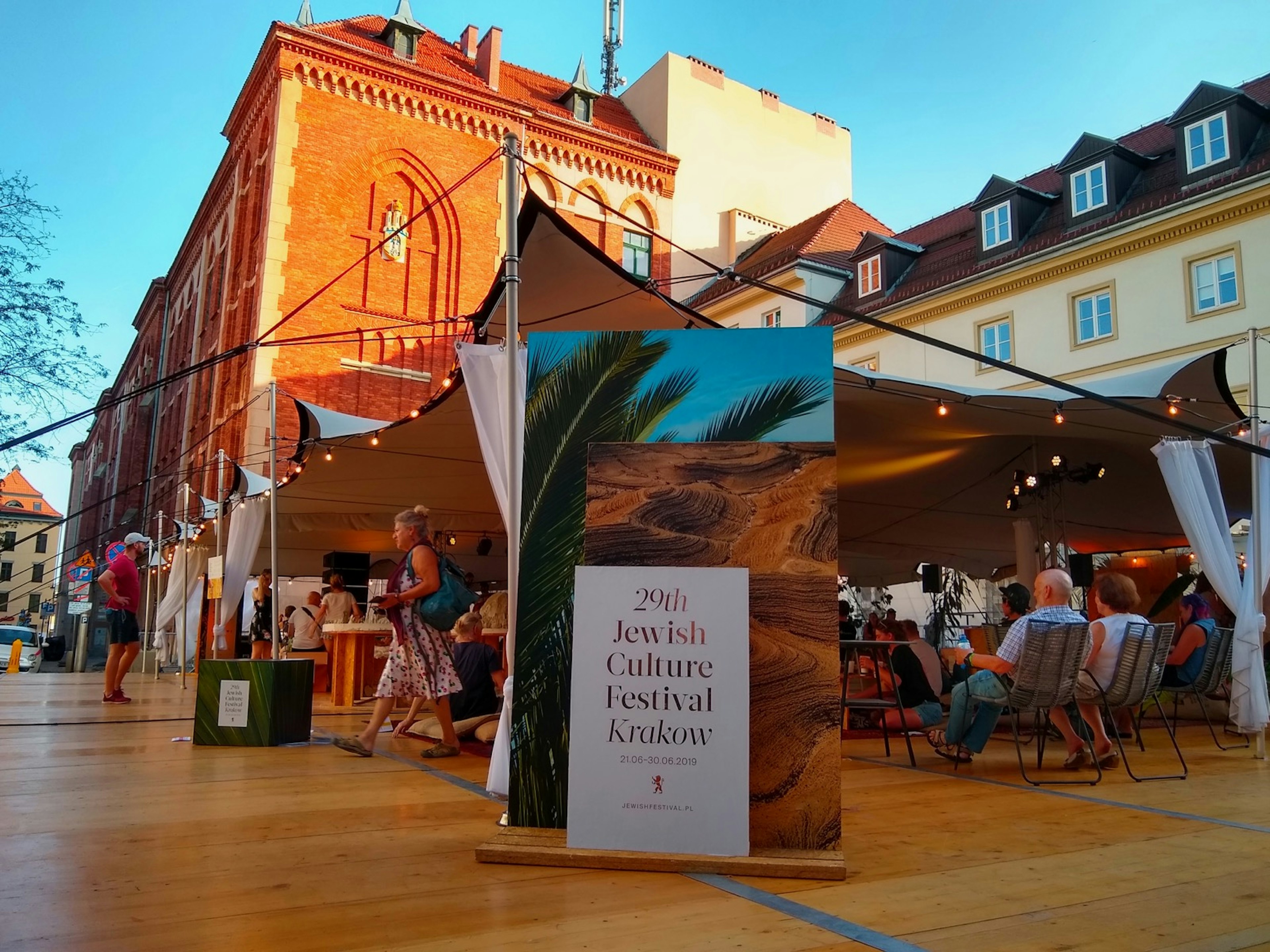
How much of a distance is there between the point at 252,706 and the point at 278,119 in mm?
18491

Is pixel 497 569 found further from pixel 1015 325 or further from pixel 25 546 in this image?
pixel 25 546

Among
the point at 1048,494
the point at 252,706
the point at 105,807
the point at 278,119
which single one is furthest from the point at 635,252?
the point at 105,807

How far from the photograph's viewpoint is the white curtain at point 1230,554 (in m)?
6.37

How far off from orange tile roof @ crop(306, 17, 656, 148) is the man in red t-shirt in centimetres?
1689

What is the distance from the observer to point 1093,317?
1908cm

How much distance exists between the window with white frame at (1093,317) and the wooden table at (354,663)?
49.2ft

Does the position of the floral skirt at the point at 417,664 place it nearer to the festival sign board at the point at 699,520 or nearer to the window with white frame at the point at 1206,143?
the festival sign board at the point at 699,520

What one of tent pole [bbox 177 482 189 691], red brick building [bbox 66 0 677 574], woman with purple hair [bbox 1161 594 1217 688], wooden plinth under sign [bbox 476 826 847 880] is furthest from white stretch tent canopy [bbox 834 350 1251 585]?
red brick building [bbox 66 0 677 574]

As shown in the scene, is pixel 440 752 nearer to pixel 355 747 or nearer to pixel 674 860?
pixel 355 747

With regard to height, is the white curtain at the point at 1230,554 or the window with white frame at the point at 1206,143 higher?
the window with white frame at the point at 1206,143

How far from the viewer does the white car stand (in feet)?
83.6

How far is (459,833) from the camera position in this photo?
339cm

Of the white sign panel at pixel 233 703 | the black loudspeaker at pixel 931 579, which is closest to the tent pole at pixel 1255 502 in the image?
the white sign panel at pixel 233 703

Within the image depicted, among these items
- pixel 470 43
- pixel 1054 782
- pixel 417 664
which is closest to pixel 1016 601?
pixel 1054 782
